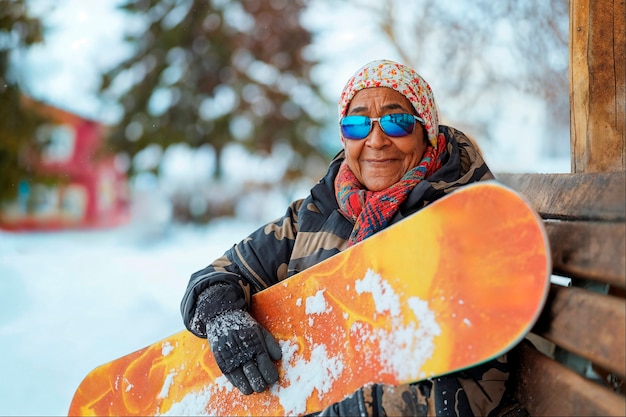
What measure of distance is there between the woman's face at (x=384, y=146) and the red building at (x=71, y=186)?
6.91m

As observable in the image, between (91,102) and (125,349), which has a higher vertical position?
(91,102)

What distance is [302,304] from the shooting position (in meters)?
2.00

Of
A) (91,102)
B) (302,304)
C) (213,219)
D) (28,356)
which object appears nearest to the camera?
(302,304)

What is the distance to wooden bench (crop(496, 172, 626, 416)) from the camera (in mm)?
1176

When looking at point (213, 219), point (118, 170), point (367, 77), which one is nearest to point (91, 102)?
point (118, 170)

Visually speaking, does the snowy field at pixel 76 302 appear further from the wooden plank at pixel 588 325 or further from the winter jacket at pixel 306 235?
the wooden plank at pixel 588 325

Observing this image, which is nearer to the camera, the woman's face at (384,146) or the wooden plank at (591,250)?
the wooden plank at (591,250)

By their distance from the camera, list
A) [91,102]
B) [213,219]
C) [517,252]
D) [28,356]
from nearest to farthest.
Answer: [517,252] < [28,356] < [91,102] < [213,219]

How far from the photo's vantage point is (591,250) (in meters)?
1.33

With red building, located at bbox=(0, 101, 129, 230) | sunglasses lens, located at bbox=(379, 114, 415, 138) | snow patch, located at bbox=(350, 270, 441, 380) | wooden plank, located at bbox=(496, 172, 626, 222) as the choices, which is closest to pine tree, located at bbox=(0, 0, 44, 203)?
red building, located at bbox=(0, 101, 129, 230)

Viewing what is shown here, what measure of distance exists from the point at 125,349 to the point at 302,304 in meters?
2.83

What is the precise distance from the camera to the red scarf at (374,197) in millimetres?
1964

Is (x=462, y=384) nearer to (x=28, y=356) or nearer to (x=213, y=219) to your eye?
(x=28, y=356)

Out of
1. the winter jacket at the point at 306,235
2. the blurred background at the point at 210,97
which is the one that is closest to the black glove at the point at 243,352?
the winter jacket at the point at 306,235
